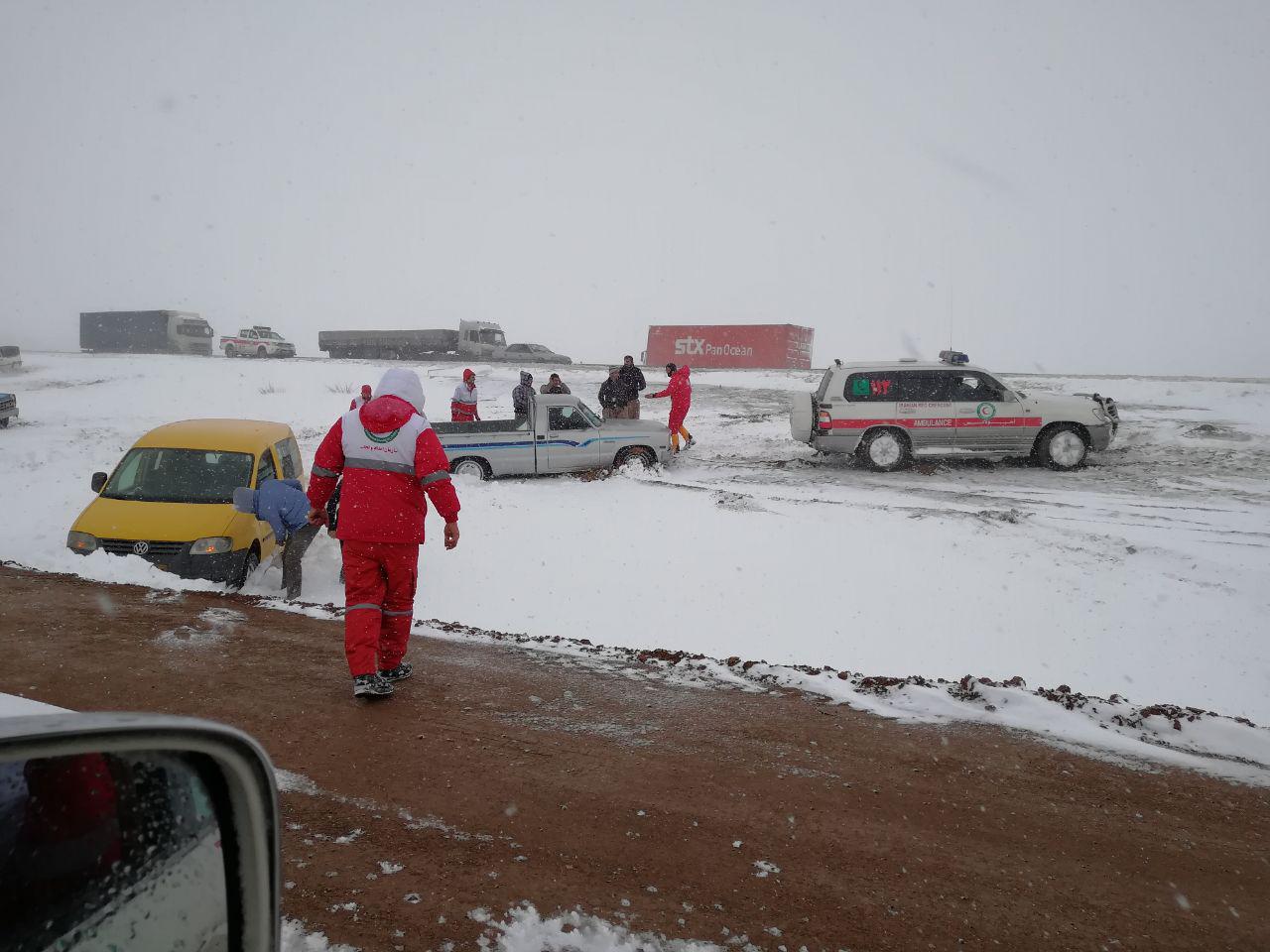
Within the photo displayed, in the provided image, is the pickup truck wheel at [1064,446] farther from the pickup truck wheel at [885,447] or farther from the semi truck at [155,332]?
the semi truck at [155,332]

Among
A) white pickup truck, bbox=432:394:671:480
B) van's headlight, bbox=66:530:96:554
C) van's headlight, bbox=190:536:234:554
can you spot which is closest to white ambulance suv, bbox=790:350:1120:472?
white pickup truck, bbox=432:394:671:480

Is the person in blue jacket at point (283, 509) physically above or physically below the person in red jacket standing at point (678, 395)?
below

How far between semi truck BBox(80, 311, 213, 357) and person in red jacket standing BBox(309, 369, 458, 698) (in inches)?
1637

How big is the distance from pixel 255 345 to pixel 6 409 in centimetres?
1739

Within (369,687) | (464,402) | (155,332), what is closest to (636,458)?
(464,402)

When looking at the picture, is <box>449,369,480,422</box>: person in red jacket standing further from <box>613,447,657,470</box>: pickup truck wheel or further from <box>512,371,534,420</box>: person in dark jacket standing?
<box>613,447,657,470</box>: pickup truck wheel

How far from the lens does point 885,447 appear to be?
46.3ft

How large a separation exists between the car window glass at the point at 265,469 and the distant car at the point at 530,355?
87.4ft

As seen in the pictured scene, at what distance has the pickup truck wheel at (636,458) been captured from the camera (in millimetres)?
13375

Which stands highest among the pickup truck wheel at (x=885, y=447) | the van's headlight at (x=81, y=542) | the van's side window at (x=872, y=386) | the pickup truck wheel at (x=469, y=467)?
the van's side window at (x=872, y=386)

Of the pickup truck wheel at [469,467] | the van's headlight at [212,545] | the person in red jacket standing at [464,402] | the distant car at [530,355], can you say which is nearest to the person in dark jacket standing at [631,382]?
the person in red jacket standing at [464,402]

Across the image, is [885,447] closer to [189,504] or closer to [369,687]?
[189,504]

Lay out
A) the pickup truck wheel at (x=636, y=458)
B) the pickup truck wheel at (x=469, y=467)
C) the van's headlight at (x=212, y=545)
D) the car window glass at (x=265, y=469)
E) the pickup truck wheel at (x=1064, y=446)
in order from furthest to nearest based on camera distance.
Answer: the pickup truck wheel at (x=1064, y=446)
the pickup truck wheel at (x=636, y=458)
the pickup truck wheel at (x=469, y=467)
the car window glass at (x=265, y=469)
the van's headlight at (x=212, y=545)

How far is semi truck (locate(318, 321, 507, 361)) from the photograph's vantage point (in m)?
35.1
